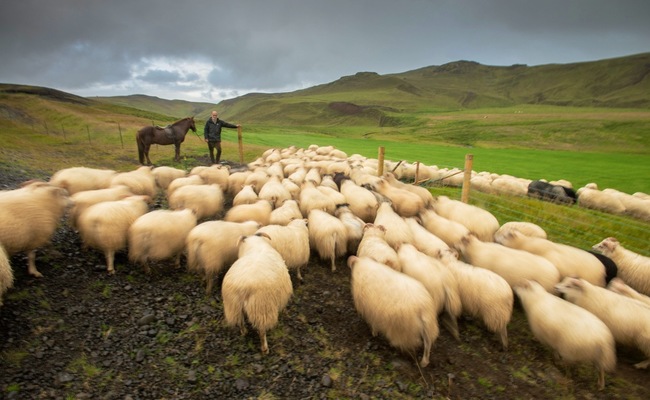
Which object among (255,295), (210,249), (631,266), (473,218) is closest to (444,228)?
(473,218)

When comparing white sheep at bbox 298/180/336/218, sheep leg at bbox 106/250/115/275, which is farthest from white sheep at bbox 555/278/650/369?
sheep leg at bbox 106/250/115/275

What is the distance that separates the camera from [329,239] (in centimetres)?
577

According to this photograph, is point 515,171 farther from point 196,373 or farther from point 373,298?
point 196,373

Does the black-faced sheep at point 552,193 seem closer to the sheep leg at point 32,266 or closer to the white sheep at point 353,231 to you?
the white sheep at point 353,231

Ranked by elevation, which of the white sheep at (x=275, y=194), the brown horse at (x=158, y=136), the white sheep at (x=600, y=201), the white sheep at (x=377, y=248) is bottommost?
the white sheep at (x=600, y=201)

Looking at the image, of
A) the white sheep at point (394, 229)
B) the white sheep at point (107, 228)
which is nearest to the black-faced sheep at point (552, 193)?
the white sheep at point (394, 229)

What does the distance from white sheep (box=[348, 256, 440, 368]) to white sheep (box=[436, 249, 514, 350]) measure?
32.9 inches

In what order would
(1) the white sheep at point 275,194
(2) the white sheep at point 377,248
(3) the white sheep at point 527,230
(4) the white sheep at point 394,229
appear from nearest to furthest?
(2) the white sheep at point 377,248 → (4) the white sheep at point 394,229 → (3) the white sheep at point 527,230 → (1) the white sheep at point 275,194

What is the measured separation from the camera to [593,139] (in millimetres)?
45031

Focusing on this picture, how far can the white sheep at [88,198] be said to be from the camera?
5.44 m

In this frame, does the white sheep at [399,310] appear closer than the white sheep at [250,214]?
Yes

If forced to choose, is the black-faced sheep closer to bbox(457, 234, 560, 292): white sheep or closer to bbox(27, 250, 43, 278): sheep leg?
bbox(457, 234, 560, 292): white sheep

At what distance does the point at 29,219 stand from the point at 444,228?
6.63m

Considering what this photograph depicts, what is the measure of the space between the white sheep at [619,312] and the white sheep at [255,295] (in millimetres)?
3402
